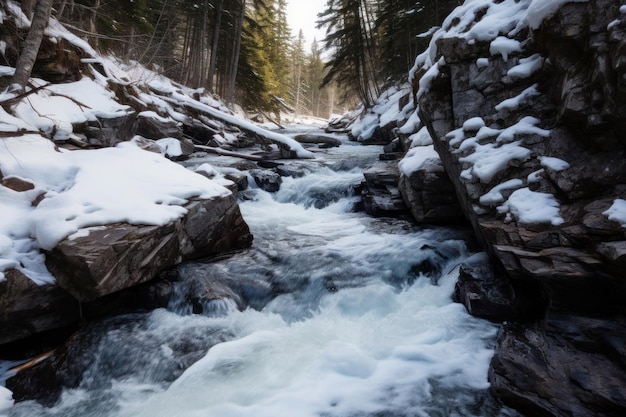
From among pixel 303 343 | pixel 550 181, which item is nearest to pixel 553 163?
pixel 550 181

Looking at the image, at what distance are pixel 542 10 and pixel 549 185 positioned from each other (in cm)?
217

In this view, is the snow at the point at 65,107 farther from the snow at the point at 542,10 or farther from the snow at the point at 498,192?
the snow at the point at 542,10

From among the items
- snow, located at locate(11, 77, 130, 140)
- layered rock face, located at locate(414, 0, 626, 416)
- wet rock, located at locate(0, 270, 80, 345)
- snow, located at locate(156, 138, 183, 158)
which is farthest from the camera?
snow, located at locate(156, 138, 183, 158)

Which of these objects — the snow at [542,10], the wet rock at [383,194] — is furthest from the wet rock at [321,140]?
the snow at [542,10]

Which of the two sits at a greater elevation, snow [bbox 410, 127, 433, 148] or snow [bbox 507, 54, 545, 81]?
snow [bbox 507, 54, 545, 81]

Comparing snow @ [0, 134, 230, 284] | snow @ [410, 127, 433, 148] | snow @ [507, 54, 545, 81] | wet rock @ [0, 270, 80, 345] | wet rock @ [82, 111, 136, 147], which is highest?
snow @ [507, 54, 545, 81]

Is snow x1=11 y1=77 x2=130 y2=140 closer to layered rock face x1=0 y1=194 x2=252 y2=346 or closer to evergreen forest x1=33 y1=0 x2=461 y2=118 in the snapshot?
layered rock face x1=0 y1=194 x2=252 y2=346

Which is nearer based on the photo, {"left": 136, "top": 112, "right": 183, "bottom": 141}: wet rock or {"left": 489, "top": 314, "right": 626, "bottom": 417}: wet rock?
{"left": 489, "top": 314, "right": 626, "bottom": 417}: wet rock

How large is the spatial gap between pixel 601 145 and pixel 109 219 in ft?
20.0

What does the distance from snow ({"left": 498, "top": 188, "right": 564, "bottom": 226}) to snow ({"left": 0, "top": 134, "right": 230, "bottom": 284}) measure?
15.0ft

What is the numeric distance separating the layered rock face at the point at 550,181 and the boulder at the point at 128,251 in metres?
4.20

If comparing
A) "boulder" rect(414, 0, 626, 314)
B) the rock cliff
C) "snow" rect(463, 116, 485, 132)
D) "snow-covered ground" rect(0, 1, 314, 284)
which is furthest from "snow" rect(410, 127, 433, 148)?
"snow-covered ground" rect(0, 1, 314, 284)

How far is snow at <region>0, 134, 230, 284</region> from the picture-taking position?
12.7ft

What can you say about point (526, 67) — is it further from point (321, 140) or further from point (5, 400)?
point (321, 140)
